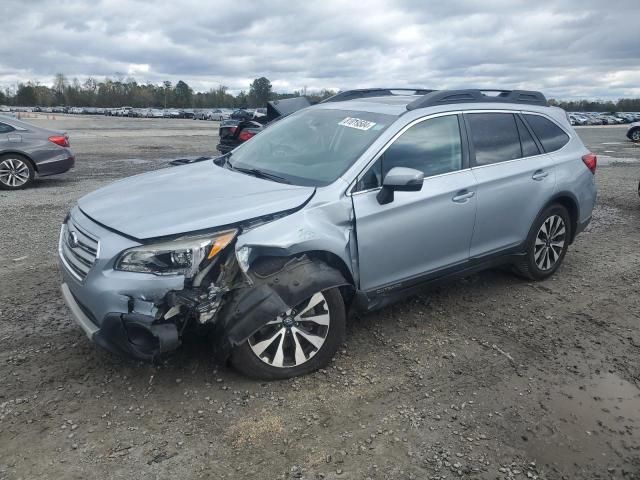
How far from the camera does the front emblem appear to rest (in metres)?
3.33

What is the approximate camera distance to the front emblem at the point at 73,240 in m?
3.33

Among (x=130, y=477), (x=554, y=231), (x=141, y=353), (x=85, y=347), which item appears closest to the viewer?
(x=130, y=477)

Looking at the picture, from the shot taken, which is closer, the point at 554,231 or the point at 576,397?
the point at 576,397

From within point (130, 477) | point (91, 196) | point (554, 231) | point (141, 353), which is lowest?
point (130, 477)

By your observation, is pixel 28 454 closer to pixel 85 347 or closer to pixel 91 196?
pixel 85 347

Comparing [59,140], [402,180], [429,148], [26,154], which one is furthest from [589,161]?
[26,154]

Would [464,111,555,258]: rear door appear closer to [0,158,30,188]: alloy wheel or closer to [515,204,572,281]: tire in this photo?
[515,204,572,281]: tire

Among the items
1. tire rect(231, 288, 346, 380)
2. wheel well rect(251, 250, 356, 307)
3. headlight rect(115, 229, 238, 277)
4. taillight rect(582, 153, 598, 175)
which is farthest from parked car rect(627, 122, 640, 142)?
headlight rect(115, 229, 238, 277)

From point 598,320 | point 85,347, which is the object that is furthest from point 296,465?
point 598,320

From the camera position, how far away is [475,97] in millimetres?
4633

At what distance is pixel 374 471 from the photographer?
2.60 meters

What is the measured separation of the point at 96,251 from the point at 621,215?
8129 millimetres

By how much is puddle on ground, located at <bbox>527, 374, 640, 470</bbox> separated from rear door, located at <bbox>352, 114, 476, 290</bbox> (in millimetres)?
1281

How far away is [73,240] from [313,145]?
6.27 ft
